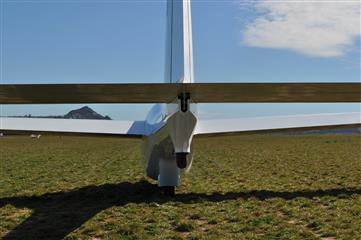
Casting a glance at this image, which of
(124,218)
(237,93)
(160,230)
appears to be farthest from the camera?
(124,218)

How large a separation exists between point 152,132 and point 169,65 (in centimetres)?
180

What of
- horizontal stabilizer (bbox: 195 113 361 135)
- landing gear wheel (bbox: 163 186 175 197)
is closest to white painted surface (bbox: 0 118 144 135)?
horizontal stabilizer (bbox: 195 113 361 135)

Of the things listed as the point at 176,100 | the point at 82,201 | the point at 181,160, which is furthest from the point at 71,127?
the point at 176,100

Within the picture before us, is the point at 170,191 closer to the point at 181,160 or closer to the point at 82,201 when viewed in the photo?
the point at 82,201

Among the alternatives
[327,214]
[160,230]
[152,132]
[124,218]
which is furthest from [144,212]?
[327,214]

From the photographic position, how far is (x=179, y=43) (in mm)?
10938

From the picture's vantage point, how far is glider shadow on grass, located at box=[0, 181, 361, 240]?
8.38 m

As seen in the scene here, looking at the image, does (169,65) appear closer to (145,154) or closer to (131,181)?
(145,154)

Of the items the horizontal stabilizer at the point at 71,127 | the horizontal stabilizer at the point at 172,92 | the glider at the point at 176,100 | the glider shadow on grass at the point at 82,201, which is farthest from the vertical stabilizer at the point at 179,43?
the horizontal stabilizer at the point at 71,127

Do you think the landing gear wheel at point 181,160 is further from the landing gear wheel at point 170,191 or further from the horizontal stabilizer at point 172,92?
the landing gear wheel at point 170,191

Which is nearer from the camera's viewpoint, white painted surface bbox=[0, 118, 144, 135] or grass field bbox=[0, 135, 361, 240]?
grass field bbox=[0, 135, 361, 240]

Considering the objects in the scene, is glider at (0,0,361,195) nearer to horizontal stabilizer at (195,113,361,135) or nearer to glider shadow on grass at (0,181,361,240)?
horizontal stabilizer at (195,113,361,135)

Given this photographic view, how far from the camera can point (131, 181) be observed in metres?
16.0

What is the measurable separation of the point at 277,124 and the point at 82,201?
6614 millimetres
